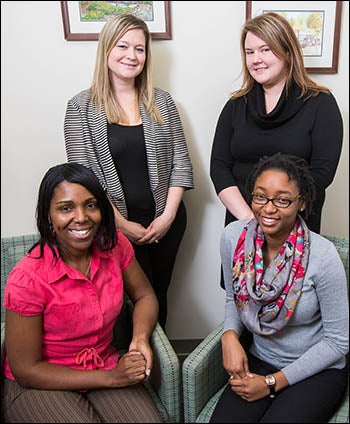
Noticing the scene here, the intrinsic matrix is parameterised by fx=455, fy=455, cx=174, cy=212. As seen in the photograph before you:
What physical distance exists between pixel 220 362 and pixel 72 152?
65 centimetres

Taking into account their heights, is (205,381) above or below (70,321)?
below

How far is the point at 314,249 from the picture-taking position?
39.7 inches

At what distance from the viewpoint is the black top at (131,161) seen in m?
1.15

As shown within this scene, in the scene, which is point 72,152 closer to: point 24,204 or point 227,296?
point 24,204

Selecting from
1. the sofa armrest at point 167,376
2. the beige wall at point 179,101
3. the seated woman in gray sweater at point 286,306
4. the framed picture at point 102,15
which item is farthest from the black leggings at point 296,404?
the framed picture at point 102,15

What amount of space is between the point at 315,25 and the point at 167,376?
85 cm

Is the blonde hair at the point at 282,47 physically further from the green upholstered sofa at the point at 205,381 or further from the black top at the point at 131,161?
the green upholstered sofa at the point at 205,381

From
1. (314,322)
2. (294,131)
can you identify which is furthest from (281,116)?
(314,322)

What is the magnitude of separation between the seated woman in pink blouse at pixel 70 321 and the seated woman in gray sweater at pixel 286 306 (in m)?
0.23

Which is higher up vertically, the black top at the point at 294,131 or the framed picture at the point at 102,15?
the framed picture at the point at 102,15

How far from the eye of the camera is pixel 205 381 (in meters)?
1.08

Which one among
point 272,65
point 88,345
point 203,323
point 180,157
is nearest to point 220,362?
point 203,323

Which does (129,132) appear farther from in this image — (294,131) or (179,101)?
(294,131)

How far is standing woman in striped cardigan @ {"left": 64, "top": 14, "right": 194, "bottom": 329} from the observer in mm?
1094
